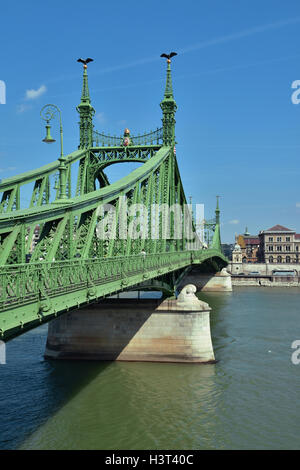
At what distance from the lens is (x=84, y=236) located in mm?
22688

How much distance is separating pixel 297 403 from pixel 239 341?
15.1 m

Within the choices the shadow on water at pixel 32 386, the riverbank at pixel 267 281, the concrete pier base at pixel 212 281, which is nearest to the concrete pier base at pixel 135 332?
the shadow on water at pixel 32 386

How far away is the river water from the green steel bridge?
20.6 feet

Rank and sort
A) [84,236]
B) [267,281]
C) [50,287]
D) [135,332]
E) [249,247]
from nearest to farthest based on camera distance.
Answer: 1. [50,287]
2. [84,236]
3. [135,332]
4. [267,281]
5. [249,247]

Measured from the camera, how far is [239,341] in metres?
38.7

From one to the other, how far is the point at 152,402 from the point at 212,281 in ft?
227

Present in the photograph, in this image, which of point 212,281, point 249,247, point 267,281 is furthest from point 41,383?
point 249,247

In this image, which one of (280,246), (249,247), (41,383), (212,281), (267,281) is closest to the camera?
(41,383)

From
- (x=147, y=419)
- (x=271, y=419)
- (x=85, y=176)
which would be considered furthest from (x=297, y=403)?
(x=85, y=176)

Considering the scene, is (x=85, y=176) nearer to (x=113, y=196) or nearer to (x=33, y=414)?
(x=113, y=196)

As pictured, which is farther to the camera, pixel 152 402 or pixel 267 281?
pixel 267 281

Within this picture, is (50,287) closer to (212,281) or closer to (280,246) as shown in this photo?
(212,281)

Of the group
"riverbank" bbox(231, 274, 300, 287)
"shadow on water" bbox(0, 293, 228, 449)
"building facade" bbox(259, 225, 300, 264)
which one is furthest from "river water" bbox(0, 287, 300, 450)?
"building facade" bbox(259, 225, 300, 264)

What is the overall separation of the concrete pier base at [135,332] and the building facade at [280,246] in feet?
389
